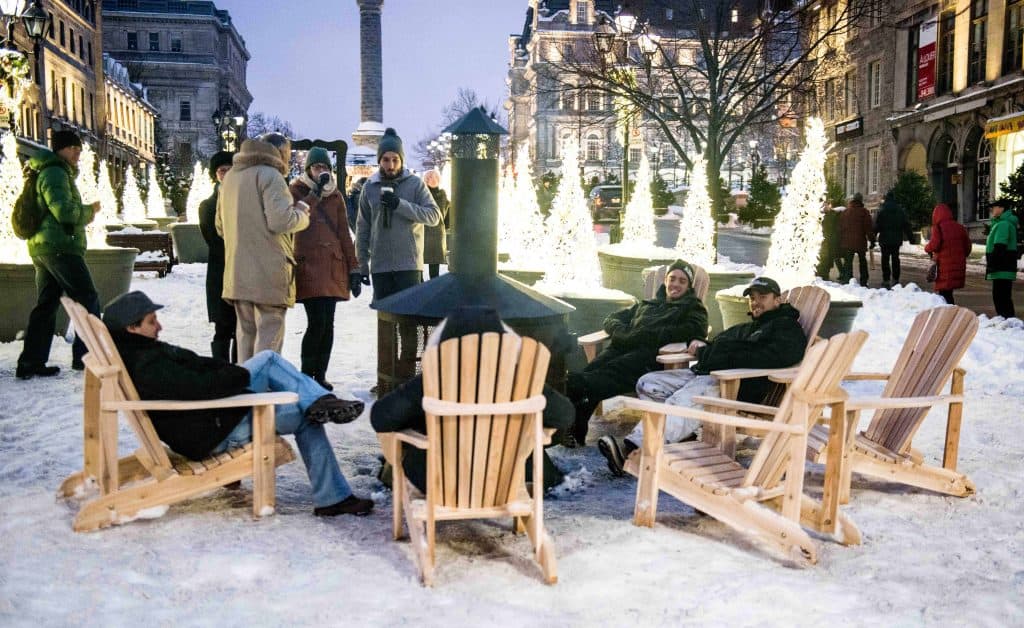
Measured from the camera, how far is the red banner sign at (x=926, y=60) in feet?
120

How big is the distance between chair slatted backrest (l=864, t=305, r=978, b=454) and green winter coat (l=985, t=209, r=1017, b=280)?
842 centimetres

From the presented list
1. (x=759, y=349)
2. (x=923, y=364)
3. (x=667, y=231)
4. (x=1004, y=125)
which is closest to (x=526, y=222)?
(x=759, y=349)

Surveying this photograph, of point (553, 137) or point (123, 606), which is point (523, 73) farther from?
point (123, 606)

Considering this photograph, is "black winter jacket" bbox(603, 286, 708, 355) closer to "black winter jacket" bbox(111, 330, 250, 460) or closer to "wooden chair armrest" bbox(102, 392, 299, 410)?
"wooden chair armrest" bbox(102, 392, 299, 410)

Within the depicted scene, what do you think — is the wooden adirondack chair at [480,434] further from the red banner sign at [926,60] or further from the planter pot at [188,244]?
the red banner sign at [926,60]

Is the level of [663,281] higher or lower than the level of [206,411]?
higher

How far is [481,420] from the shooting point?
13.4ft

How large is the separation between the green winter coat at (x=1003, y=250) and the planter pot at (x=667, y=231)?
9296 mm

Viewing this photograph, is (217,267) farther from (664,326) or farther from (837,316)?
(837,316)

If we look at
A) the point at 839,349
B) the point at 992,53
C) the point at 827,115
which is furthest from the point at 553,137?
the point at 839,349

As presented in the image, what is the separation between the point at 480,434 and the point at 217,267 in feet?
16.1

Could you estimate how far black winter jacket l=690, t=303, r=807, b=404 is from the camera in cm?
596

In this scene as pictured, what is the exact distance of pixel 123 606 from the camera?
3.80m

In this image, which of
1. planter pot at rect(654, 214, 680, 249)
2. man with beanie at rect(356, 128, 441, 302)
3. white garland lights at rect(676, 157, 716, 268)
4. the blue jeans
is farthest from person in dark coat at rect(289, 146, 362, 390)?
planter pot at rect(654, 214, 680, 249)
